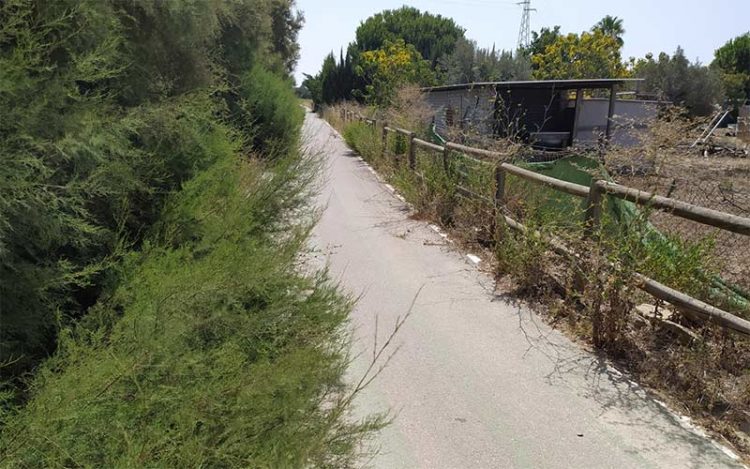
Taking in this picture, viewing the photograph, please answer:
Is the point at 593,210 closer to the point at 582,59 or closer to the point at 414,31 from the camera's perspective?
the point at 582,59

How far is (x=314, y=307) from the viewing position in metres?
3.64

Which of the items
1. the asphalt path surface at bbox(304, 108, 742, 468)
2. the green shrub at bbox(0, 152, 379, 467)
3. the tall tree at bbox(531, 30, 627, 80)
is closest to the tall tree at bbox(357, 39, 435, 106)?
the tall tree at bbox(531, 30, 627, 80)

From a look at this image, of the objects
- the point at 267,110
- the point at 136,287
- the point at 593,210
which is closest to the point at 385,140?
the point at 267,110

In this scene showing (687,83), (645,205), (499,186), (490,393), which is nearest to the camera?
(490,393)

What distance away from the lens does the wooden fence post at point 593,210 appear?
488 cm

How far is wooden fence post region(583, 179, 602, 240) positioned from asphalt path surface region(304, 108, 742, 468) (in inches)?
36.4

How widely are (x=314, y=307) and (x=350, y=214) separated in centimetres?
637

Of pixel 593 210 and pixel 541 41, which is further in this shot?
pixel 541 41

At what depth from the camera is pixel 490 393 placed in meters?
3.85

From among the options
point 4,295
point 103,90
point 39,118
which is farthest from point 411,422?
point 103,90

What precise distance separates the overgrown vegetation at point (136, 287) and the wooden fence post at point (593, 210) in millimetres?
2416

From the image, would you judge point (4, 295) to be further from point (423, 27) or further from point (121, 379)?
point (423, 27)

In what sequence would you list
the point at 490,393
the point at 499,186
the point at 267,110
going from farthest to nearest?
the point at 267,110
the point at 499,186
the point at 490,393

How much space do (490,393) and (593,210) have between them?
2.11m
